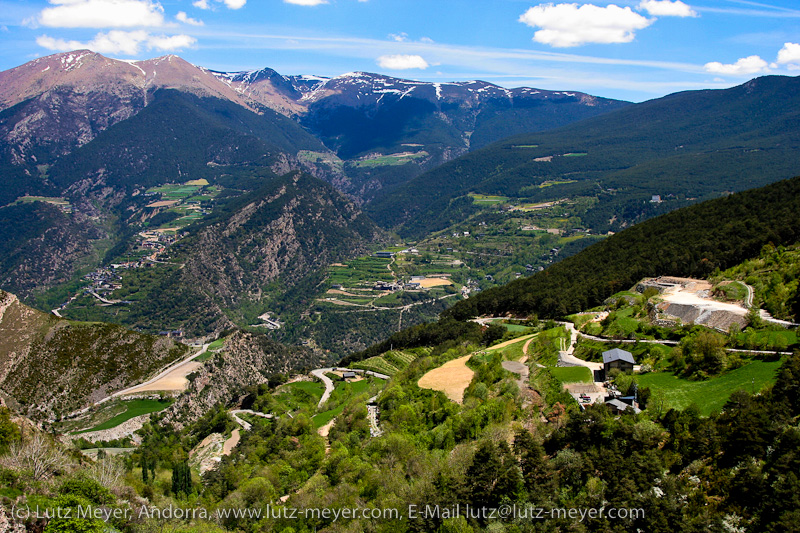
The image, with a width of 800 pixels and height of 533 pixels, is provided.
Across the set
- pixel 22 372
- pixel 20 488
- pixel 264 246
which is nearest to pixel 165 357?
pixel 22 372

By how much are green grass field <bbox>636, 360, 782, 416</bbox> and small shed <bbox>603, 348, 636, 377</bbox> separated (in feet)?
11.3

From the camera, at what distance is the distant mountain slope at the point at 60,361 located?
2712 inches

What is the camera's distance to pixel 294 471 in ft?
139

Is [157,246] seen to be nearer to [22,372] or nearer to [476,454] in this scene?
[22,372]

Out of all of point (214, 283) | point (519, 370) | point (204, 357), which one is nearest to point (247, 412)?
point (204, 357)

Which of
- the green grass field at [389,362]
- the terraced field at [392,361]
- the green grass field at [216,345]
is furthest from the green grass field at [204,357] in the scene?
the terraced field at [392,361]

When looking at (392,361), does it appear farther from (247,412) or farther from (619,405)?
(619,405)

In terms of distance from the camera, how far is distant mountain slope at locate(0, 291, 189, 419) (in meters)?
68.9

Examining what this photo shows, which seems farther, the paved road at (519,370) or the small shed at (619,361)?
the paved road at (519,370)

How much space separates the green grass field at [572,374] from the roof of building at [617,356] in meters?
1.57

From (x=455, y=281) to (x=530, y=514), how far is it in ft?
470

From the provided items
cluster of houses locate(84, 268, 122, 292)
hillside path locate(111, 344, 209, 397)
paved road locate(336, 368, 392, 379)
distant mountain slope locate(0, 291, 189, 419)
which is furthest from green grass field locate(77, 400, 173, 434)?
cluster of houses locate(84, 268, 122, 292)

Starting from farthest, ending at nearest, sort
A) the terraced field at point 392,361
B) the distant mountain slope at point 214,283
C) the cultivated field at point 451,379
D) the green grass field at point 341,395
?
the distant mountain slope at point 214,283 → the terraced field at point 392,361 → the green grass field at point 341,395 → the cultivated field at point 451,379

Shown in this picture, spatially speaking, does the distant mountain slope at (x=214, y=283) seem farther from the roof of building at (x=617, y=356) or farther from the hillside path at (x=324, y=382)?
the roof of building at (x=617, y=356)
